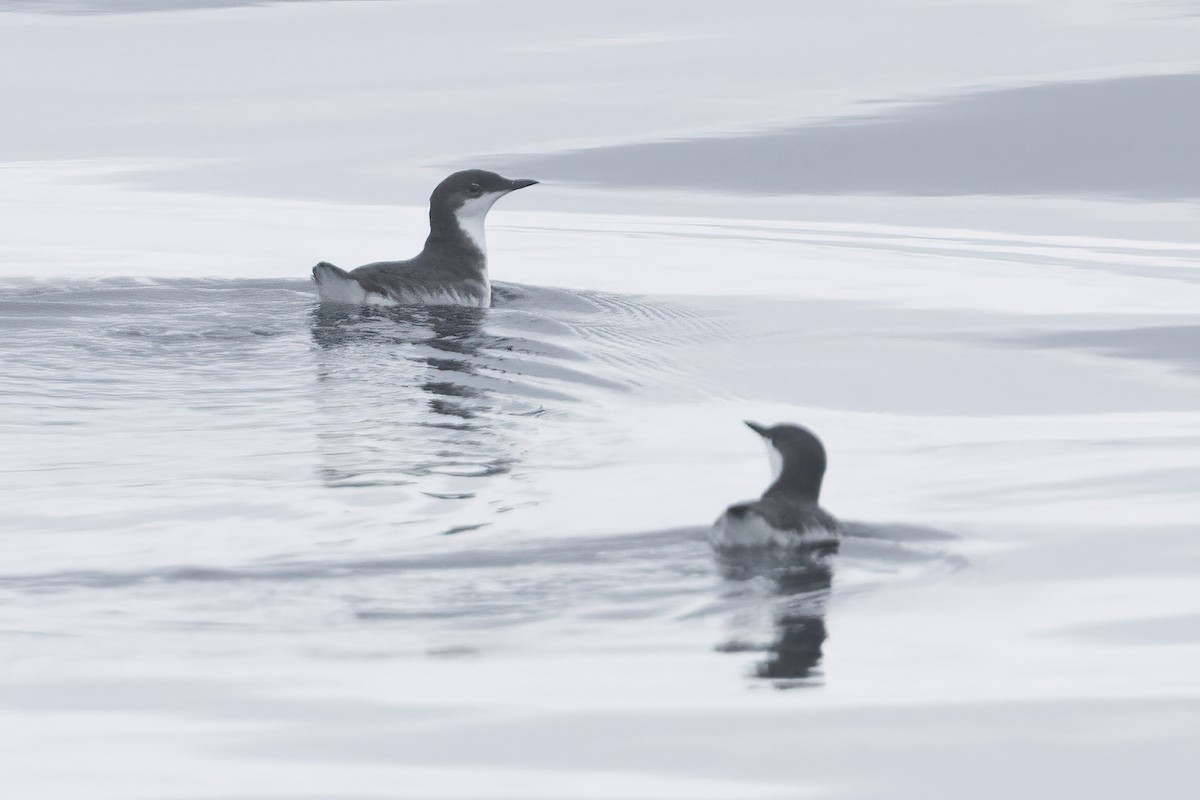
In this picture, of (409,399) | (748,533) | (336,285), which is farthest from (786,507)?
(336,285)

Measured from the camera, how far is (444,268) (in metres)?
12.3

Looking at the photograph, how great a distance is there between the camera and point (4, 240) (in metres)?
14.4

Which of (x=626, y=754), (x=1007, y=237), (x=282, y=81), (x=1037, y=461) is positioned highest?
(x=282, y=81)

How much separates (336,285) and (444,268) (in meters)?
0.93

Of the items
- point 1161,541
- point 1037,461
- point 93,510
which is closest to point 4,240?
point 93,510

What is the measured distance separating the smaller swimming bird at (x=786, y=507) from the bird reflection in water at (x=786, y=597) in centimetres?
4

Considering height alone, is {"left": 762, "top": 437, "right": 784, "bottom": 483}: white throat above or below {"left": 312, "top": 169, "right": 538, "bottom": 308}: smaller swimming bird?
below

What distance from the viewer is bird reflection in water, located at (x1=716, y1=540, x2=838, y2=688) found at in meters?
5.26

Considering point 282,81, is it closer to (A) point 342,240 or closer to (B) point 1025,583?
(A) point 342,240

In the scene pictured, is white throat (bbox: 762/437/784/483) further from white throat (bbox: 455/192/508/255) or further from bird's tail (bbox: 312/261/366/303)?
white throat (bbox: 455/192/508/255)

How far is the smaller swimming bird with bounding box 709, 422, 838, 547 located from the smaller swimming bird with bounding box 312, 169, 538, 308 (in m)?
4.77

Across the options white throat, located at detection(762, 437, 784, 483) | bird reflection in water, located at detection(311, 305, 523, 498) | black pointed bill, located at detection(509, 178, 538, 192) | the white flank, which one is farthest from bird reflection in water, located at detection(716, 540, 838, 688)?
black pointed bill, located at detection(509, 178, 538, 192)

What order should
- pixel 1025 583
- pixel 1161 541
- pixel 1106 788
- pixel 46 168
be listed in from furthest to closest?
pixel 46 168, pixel 1161 541, pixel 1025 583, pixel 1106 788

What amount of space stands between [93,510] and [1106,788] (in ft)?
12.6
